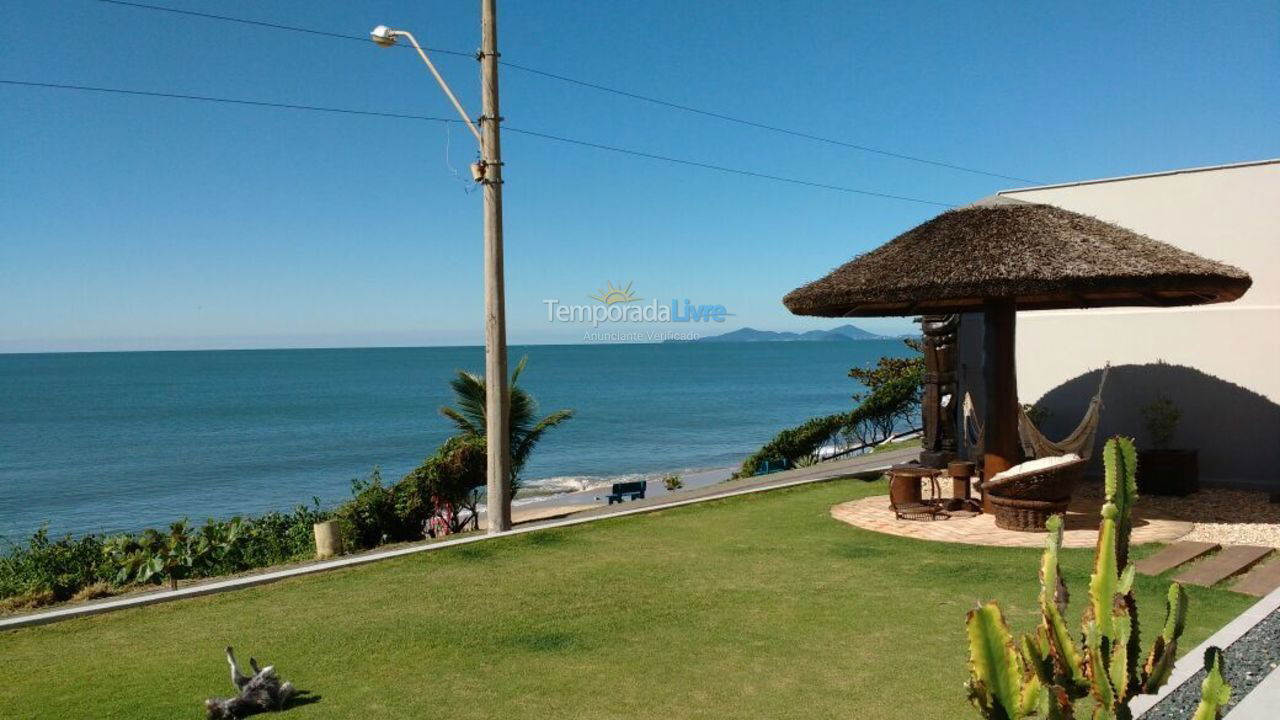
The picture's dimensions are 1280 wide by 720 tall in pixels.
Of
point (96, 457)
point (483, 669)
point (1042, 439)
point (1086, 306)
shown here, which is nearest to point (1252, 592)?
point (1042, 439)

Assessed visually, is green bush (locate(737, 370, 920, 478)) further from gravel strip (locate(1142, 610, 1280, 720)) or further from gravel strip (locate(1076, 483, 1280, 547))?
gravel strip (locate(1142, 610, 1280, 720))

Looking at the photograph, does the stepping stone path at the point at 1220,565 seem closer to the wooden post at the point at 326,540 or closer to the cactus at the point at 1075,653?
the cactus at the point at 1075,653

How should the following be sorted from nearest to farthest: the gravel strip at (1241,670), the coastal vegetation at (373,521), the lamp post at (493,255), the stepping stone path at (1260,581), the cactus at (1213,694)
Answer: the cactus at (1213,694)
the gravel strip at (1241,670)
the stepping stone path at (1260,581)
the lamp post at (493,255)
the coastal vegetation at (373,521)

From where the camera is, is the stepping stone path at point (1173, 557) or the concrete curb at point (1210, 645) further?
the stepping stone path at point (1173, 557)

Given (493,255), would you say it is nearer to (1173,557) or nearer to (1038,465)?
(1038,465)

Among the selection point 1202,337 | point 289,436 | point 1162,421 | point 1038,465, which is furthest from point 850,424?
point 289,436

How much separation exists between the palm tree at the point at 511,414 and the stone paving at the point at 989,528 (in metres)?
5.38

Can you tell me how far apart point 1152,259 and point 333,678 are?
825 cm

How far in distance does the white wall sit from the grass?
5036mm

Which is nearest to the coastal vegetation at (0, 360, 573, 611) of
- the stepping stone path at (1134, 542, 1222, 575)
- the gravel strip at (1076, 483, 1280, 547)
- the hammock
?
the hammock

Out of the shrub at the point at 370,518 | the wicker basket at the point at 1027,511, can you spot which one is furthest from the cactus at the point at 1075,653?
the shrub at the point at 370,518

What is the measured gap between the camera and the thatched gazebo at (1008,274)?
843 cm

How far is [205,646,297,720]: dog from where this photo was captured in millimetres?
4480

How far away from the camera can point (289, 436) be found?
54.6 metres
